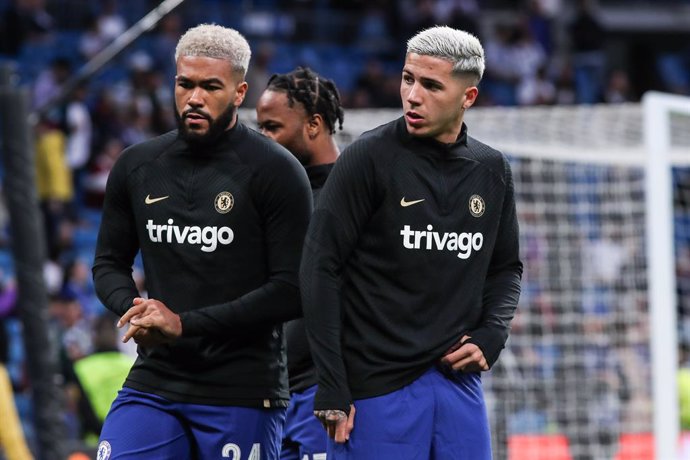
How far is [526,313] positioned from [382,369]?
6.68 metres

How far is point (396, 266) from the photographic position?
4191 mm

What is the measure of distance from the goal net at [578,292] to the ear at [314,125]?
4.67 metres

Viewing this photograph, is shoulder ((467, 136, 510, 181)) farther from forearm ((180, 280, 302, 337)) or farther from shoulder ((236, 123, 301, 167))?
forearm ((180, 280, 302, 337))

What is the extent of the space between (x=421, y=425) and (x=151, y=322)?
884 mm

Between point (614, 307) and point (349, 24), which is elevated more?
point (349, 24)

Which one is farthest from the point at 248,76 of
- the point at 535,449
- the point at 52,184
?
the point at 535,449

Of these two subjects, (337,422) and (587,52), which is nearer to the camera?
(337,422)

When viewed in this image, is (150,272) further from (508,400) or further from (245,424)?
(508,400)

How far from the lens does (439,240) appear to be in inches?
166

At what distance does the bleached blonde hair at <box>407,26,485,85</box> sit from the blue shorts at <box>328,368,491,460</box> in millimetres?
945

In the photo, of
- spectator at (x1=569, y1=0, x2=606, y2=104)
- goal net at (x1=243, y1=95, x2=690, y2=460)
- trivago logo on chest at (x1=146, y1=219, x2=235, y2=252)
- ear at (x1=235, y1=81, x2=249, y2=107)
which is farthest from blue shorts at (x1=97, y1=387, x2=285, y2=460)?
spectator at (x1=569, y1=0, x2=606, y2=104)

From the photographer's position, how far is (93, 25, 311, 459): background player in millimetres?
4430

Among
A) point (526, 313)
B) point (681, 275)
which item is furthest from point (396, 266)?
point (681, 275)

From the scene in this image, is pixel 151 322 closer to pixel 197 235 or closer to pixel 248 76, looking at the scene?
pixel 197 235
